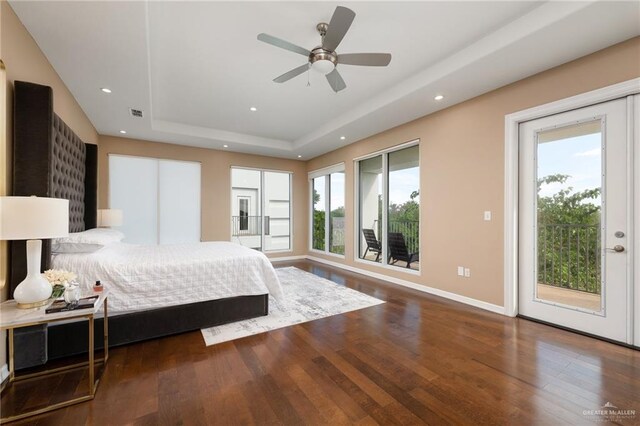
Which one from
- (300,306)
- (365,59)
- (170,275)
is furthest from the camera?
(300,306)

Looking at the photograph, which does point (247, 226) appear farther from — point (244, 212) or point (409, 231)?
point (409, 231)

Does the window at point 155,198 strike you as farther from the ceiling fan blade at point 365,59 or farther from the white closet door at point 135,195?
the ceiling fan blade at point 365,59

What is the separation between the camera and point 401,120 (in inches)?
174

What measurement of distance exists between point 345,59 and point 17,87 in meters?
2.61

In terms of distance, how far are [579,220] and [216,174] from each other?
20.2 ft

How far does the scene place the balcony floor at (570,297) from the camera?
266 cm

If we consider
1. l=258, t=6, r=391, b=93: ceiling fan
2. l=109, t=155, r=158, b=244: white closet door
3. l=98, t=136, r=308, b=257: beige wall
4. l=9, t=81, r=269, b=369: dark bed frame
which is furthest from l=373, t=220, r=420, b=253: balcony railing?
l=109, t=155, r=158, b=244: white closet door

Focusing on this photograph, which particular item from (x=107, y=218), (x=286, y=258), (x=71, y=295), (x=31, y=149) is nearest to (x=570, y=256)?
(x=71, y=295)

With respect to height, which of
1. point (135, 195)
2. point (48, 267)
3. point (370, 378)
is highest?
point (135, 195)

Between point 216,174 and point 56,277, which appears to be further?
point 216,174

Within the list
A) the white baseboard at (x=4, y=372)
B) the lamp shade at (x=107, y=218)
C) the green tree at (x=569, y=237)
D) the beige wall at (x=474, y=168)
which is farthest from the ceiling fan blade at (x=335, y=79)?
the lamp shade at (x=107, y=218)

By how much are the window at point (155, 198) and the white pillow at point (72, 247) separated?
3.15 metres

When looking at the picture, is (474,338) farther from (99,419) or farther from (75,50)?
(75,50)

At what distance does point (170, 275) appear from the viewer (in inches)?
103
